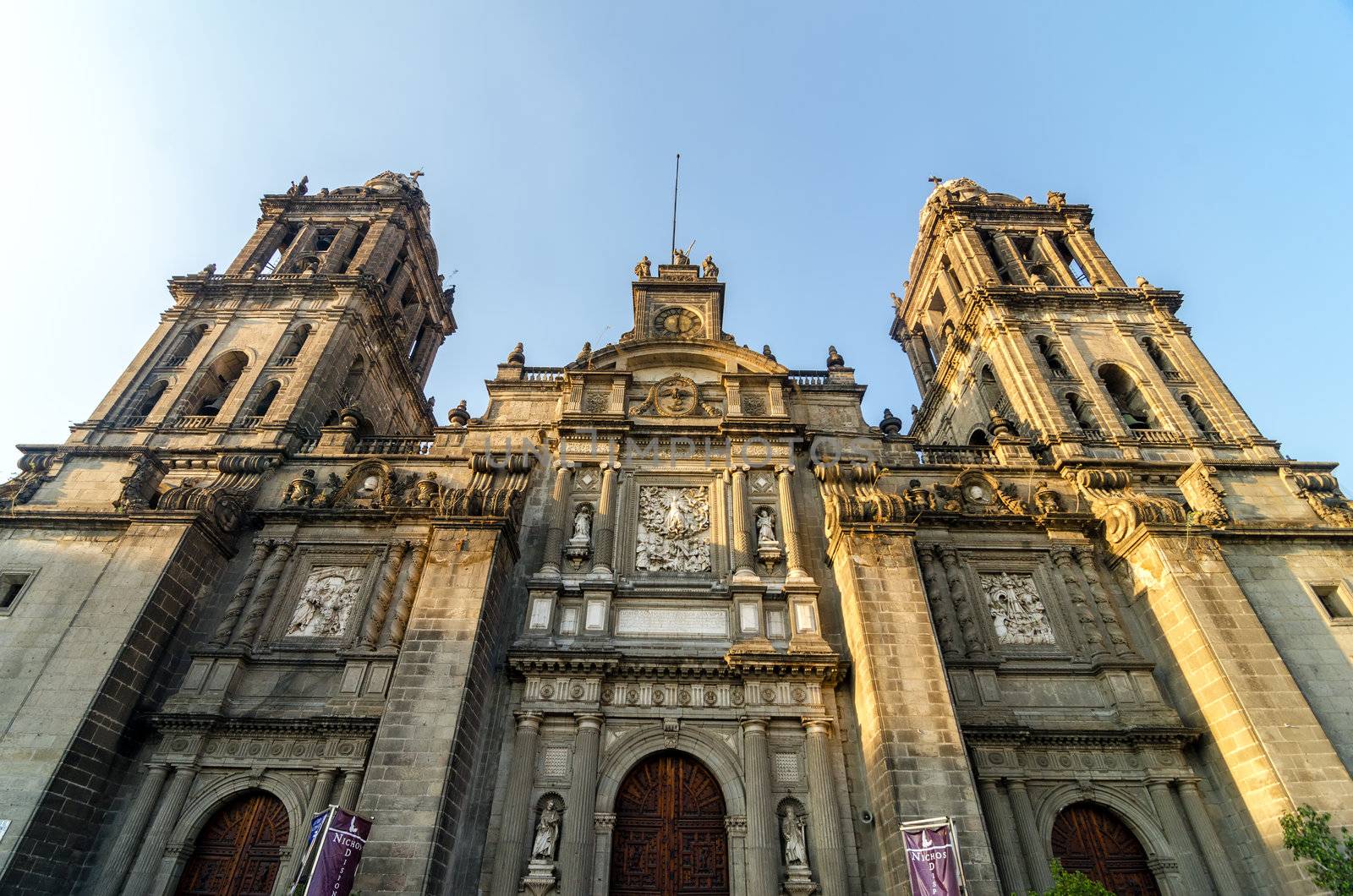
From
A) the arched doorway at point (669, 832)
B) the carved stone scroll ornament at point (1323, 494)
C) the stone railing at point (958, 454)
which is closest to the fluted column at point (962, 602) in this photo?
the stone railing at point (958, 454)

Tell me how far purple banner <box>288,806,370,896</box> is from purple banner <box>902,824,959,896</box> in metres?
9.33

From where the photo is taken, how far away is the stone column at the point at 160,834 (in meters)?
13.9

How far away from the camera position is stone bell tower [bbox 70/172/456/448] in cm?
2298

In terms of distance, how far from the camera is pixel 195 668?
16.6 m

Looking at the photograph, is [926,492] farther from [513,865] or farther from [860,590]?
[513,865]

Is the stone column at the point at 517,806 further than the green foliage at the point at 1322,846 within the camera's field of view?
Yes

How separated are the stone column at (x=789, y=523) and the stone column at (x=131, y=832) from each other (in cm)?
1452

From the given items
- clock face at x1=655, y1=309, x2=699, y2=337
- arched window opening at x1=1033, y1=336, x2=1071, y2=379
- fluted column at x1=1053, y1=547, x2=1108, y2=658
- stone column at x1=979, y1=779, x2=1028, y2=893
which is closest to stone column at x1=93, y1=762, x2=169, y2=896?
stone column at x1=979, y1=779, x2=1028, y2=893

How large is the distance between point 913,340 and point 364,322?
2607cm

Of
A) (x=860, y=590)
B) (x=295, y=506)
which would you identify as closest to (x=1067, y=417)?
(x=860, y=590)

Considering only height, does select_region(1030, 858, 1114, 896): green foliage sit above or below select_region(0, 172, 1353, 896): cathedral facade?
below

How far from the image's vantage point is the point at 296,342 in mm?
25906

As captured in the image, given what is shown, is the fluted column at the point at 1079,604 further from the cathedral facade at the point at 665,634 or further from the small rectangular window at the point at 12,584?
the small rectangular window at the point at 12,584

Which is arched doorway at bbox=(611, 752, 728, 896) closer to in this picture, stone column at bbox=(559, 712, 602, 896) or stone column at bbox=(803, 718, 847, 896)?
stone column at bbox=(559, 712, 602, 896)
